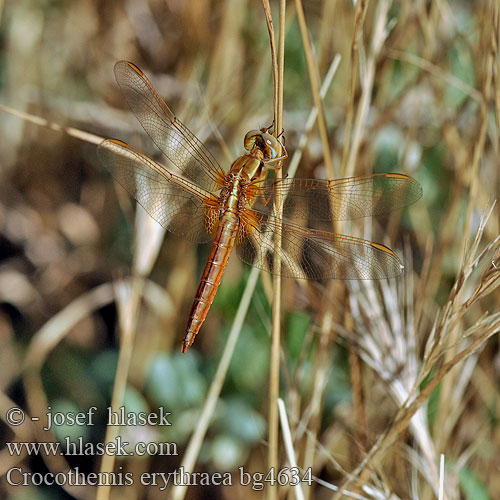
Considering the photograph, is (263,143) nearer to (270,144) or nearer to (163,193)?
(270,144)

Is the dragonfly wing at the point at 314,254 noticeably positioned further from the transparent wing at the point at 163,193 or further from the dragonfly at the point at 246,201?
the transparent wing at the point at 163,193

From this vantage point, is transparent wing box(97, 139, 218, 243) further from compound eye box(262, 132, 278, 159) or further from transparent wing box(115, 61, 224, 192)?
compound eye box(262, 132, 278, 159)

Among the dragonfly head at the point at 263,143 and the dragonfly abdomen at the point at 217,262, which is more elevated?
the dragonfly head at the point at 263,143

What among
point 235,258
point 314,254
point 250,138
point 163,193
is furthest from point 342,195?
point 235,258

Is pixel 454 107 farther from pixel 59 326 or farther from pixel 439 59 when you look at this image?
pixel 59 326

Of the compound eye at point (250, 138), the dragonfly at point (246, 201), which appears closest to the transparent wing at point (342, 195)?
the dragonfly at point (246, 201)

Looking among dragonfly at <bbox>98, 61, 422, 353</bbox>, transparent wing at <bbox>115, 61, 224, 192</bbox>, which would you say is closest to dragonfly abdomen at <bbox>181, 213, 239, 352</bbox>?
dragonfly at <bbox>98, 61, 422, 353</bbox>

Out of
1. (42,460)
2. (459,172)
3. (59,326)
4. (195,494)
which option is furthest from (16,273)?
(459,172)
